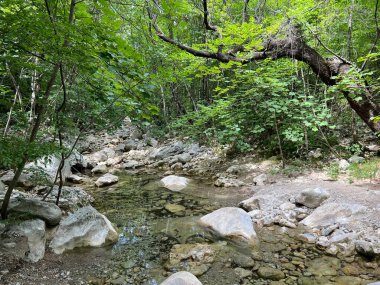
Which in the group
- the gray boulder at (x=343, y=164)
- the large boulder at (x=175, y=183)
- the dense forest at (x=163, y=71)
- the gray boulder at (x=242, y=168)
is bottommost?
the large boulder at (x=175, y=183)

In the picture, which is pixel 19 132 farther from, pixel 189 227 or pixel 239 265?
pixel 239 265

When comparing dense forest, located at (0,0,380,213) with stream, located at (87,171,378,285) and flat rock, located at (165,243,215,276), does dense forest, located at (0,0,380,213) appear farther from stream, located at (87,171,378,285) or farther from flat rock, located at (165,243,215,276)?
flat rock, located at (165,243,215,276)

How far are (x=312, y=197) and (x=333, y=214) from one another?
26.7 inches

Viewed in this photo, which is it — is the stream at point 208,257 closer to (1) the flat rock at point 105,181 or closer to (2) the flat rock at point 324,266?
(2) the flat rock at point 324,266

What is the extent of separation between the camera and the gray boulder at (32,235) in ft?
11.5

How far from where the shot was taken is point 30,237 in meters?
3.64

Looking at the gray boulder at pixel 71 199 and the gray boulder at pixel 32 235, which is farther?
the gray boulder at pixel 71 199

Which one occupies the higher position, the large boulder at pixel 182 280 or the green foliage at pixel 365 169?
the green foliage at pixel 365 169

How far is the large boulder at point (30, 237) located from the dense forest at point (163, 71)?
2.65 feet

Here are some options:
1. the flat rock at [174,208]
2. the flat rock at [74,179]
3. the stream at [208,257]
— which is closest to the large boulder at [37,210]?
the stream at [208,257]

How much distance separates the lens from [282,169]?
7531 millimetres

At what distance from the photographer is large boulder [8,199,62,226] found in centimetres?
396

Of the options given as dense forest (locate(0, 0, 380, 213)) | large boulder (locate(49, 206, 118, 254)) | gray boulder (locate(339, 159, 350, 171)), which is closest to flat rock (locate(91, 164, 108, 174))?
dense forest (locate(0, 0, 380, 213))

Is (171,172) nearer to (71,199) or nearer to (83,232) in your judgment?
(71,199)
